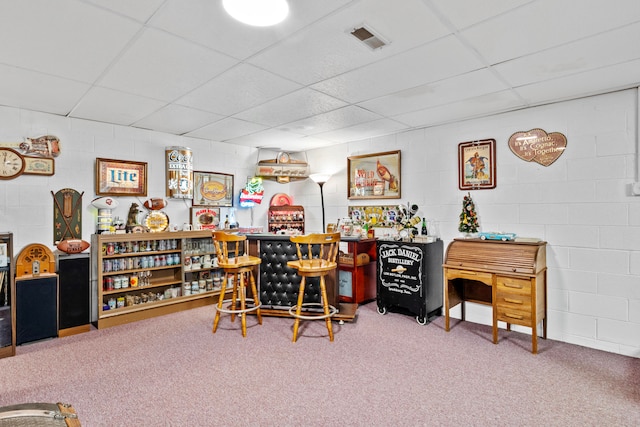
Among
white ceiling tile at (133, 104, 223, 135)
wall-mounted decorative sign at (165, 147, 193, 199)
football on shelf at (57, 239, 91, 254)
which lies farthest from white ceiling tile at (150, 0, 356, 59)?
football on shelf at (57, 239, 91, 254)

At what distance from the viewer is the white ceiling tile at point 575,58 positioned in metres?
2.46

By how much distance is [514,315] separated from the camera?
3559mm

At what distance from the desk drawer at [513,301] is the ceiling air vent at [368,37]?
274cm

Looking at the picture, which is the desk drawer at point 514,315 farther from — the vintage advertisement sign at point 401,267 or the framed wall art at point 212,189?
the framed wall art at point 212,189

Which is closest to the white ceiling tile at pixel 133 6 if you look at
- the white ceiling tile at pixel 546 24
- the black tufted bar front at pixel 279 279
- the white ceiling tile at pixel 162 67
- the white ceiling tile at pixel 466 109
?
the white ceiling tile at pixel 162 67

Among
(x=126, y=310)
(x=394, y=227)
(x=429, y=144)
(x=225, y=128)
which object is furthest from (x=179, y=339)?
(x=429, y=144)

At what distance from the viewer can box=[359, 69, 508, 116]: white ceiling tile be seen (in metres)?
3.21

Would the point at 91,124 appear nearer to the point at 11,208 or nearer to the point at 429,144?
the point at 11,208

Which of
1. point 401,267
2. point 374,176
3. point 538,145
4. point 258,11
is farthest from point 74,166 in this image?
point 538,145

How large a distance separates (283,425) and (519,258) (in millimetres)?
2804

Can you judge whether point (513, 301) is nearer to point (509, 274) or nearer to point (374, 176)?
point (509, 274)

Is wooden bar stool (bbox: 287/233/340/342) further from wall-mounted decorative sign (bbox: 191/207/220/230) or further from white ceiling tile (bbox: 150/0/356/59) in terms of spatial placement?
wall-mounted decorative sign (bbox: 191/207/220/230)

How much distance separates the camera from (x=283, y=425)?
2.28 meters

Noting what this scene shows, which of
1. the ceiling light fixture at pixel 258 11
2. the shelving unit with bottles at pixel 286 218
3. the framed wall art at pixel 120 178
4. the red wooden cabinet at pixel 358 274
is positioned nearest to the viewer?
the ceiling light fixture at pixel 258 11
